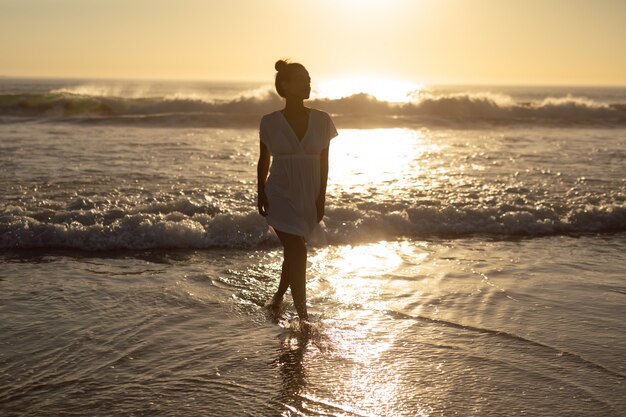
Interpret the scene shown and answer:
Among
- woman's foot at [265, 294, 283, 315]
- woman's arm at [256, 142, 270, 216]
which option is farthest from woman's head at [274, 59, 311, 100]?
woman's foot at [265, 294, 283, 315]

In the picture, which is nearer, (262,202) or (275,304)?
(262,202)

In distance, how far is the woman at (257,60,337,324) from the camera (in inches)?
183

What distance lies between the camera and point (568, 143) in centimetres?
1816

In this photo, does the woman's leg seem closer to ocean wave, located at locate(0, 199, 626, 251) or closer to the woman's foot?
the woman's foot

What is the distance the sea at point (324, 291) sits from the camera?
3.83 metres

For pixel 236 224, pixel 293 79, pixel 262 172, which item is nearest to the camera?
pixel 293 79

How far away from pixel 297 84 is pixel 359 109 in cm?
2429

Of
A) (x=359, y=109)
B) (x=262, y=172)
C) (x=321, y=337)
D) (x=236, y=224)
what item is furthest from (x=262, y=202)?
(x=359, y=109)

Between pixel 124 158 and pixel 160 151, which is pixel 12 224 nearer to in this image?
pixel 124 158

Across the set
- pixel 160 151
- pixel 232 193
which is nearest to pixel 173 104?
pixel 160 151

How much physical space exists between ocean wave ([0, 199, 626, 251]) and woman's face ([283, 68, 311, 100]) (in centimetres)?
338

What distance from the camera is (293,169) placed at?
4730 mm

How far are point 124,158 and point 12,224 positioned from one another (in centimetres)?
586

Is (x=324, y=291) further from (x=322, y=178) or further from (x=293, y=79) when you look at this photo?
(x=293, y=79)
